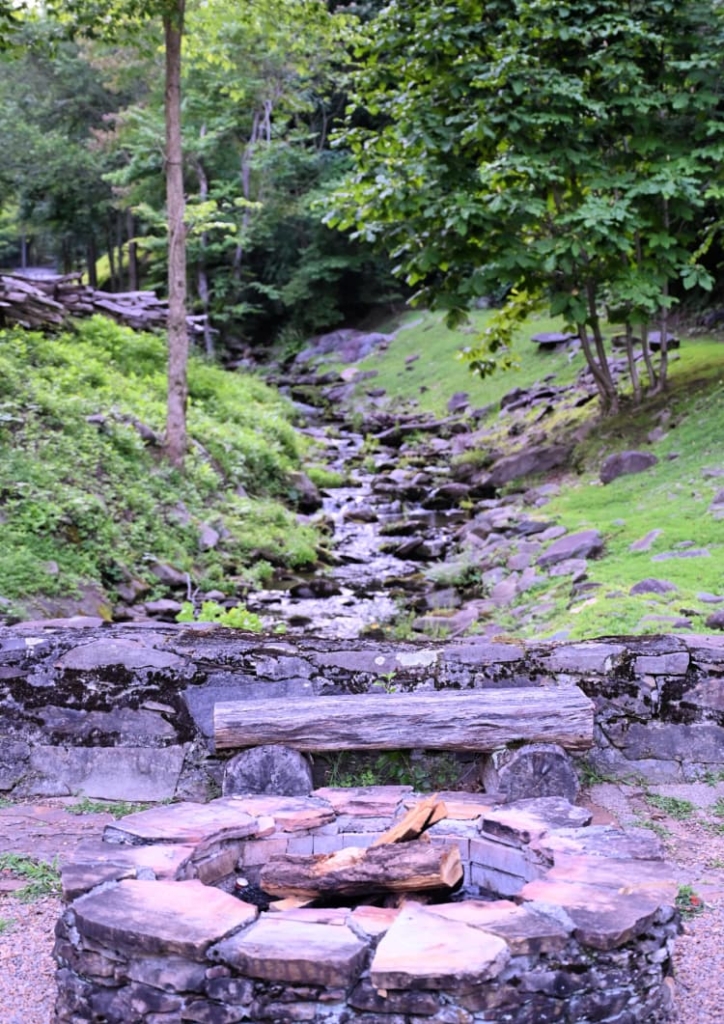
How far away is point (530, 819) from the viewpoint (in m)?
3.47

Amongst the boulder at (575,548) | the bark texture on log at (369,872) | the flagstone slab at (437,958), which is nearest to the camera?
the flagstone slab at (437,958)

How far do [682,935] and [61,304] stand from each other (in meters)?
14.9

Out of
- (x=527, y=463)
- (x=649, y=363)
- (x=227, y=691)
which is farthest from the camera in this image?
(x=527, y=463)

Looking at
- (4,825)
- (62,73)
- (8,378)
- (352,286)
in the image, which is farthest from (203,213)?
(62,73)

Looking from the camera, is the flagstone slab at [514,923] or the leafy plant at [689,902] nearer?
the flagstone slab at [514,923]

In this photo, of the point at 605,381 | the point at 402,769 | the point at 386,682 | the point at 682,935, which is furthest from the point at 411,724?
the point at 605,381

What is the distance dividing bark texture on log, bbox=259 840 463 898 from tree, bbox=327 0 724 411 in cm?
873

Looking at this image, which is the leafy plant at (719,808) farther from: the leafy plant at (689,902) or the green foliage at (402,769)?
the green foliage at (402,769)

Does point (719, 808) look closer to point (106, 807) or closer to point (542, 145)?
point (106, 807)

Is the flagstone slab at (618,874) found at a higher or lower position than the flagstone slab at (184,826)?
higher

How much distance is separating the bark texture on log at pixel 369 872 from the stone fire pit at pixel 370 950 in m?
0.10

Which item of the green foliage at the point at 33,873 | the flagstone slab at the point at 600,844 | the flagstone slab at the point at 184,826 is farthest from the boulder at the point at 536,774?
the green foliage at the point at 33,873

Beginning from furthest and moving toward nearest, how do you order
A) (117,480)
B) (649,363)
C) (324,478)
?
(324,478), (649,363), (117,480)

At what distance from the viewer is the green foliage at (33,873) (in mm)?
3773
